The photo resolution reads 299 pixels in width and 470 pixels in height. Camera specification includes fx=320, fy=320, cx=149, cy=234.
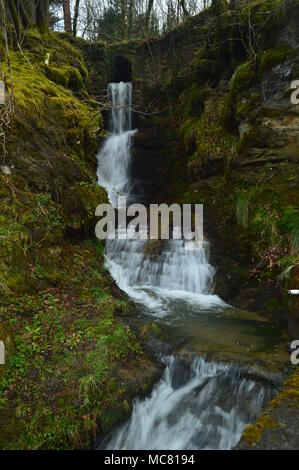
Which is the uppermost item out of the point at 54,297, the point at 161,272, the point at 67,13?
the point at 67,13

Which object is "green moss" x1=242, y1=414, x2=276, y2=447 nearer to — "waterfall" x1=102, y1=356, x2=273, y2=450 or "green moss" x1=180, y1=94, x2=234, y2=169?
"waterfall" x1=102, y1=356, x2=273, y2=450

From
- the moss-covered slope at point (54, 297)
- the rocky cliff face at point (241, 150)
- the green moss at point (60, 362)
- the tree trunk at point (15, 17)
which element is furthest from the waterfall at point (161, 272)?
the tree trunk at point (15, 17)

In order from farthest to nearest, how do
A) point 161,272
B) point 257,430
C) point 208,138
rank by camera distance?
point 208,138 → point 161,272 → point 257,430

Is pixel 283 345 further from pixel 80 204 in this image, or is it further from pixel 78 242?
pixel 80 204

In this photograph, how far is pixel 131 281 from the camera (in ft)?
23.0

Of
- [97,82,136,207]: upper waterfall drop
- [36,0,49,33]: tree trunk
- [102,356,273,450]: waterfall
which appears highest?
[36,0,49,33]: tree trunk

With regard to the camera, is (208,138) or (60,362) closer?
(60,362)

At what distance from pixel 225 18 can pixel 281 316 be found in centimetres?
975

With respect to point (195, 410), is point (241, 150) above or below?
above

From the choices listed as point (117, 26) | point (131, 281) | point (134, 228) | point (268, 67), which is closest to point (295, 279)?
point (131, 281)

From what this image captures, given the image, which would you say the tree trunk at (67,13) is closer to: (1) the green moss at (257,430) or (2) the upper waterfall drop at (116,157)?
(2) the upper waterfall drop at (116,157)

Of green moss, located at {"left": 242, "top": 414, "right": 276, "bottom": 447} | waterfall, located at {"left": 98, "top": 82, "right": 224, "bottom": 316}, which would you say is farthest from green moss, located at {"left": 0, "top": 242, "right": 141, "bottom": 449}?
green moss, located at {"left": 242, "top": 414, "right": 276, "bottom": 447}

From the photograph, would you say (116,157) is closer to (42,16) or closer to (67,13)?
(42,16)

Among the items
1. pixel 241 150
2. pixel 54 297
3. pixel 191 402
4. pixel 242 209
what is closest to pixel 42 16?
pixel 241 150
